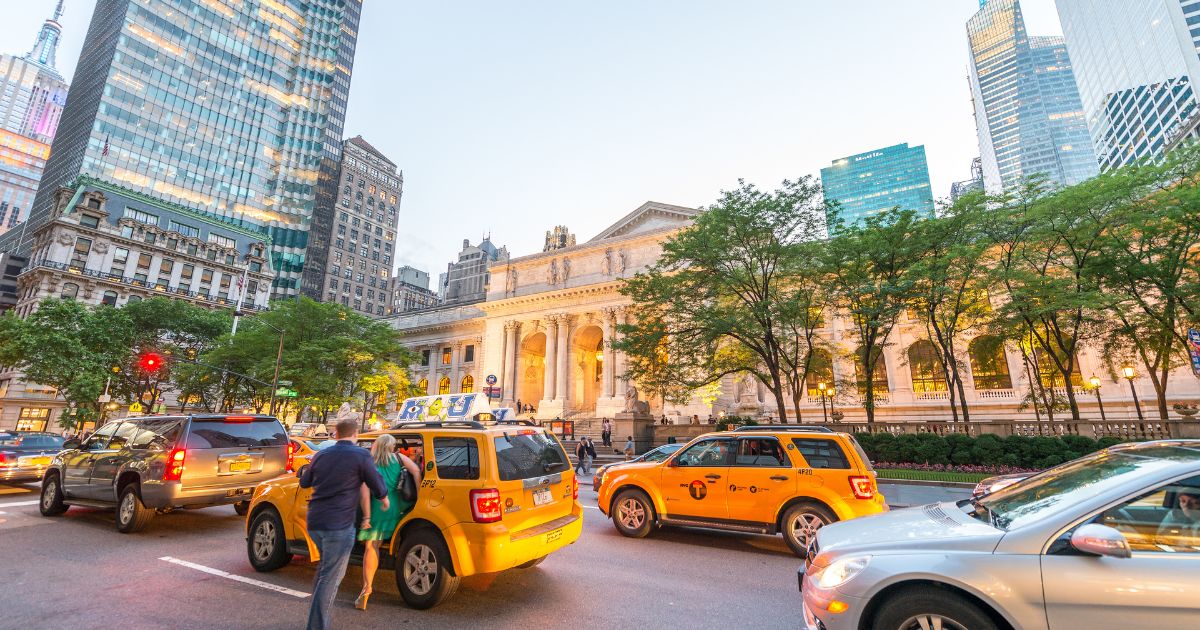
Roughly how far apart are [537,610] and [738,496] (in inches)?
163

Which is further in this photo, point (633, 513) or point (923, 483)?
point (923, 483)

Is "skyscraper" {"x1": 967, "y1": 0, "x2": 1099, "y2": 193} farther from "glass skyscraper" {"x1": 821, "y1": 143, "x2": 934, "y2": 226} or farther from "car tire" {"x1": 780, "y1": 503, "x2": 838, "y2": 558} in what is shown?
"car tire" {"x1": 780, "y1": 503, "x2": 838, "y2": 558}

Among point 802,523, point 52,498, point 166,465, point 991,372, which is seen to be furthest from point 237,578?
point 991,372

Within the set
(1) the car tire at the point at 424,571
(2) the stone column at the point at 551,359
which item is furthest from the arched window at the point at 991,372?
(1) the car tire at the point at 424,571

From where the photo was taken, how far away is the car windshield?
11.0 feet

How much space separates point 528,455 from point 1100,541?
16.3ft

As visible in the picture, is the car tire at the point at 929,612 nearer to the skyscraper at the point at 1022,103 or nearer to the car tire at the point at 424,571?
the car tire at the point at 424,571

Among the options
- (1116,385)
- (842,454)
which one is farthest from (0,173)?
(1116,385)

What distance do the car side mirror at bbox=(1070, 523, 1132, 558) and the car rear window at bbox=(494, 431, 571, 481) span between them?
470 cm

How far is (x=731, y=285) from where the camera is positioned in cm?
2222

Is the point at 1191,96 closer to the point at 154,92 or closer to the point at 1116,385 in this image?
the point at 1116,385

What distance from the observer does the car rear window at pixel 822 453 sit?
7633 millimetres

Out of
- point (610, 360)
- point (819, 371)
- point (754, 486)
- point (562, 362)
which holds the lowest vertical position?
point (754, 486)

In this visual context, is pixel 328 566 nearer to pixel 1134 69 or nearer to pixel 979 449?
pixel 979 449
